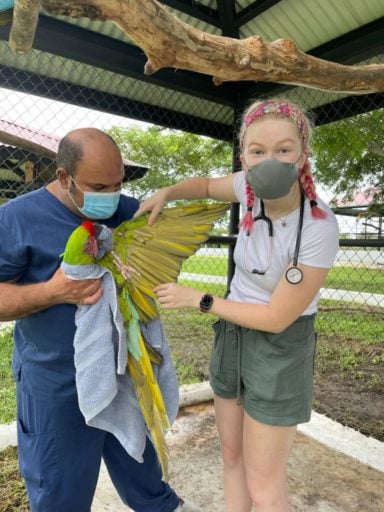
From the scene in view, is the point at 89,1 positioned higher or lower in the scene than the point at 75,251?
higher

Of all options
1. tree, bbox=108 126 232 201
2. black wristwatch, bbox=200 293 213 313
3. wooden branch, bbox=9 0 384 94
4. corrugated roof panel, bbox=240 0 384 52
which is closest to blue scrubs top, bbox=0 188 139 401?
black wristwatch, bbox=200 293 213 313

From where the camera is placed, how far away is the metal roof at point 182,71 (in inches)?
86.1

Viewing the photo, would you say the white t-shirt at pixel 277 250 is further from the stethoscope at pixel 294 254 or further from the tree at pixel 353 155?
the tree at pixel 353 155

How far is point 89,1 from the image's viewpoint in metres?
0.98

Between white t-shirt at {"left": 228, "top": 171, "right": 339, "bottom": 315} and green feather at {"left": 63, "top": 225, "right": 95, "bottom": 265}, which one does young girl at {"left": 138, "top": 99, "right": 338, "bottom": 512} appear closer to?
white t-shirt at {"left": 228, "top": 171, "right": 339, "bottom": 315}

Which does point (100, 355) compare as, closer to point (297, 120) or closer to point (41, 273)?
point (41, 273)

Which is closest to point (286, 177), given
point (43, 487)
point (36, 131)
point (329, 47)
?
A: point (43, 487)

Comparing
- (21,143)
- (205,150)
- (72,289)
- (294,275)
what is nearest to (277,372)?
(294,275)

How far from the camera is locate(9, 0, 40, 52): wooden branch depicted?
37.3 inches

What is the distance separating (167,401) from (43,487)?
1.73ft

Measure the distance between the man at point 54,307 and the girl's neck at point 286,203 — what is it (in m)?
0.55

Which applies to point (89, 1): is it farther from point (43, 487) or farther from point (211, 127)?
point (211, 127)

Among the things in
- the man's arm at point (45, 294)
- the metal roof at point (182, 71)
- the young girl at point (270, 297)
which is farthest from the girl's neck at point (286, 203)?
the metal roof at point (182, 71)

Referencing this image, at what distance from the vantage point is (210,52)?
1.20m
